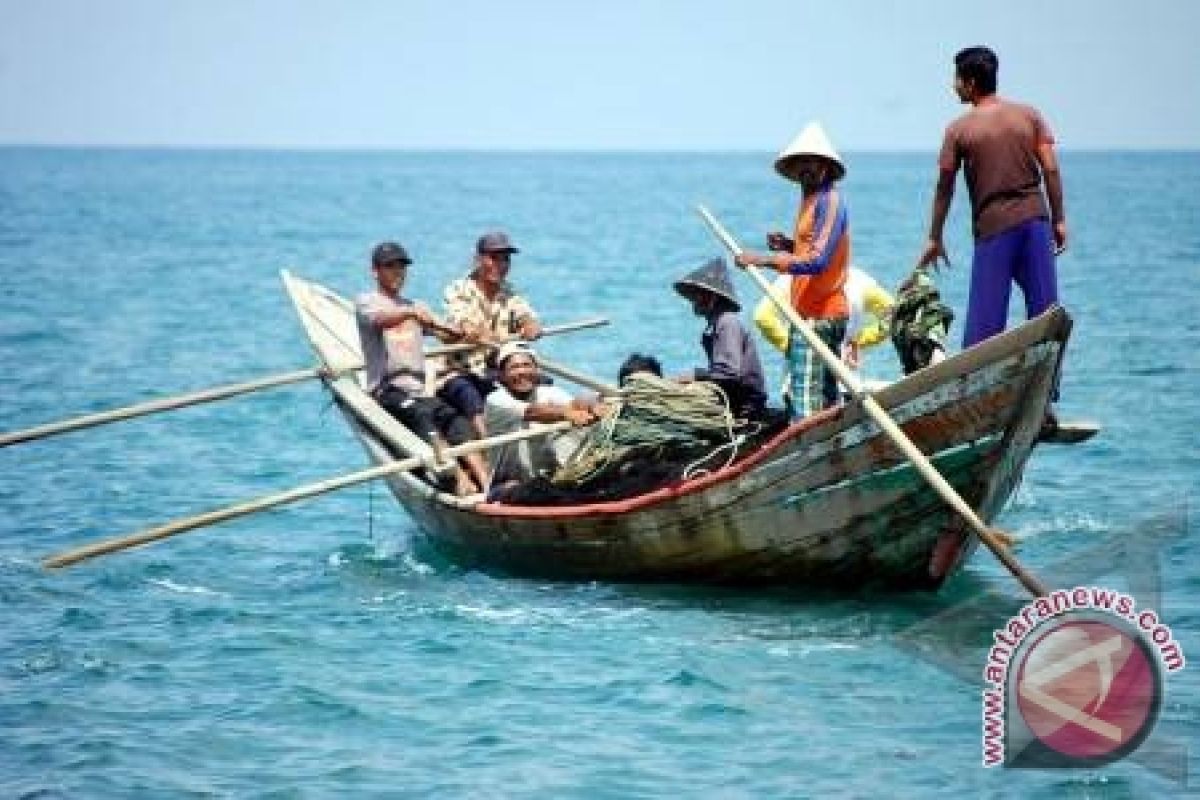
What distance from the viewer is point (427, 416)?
12.1 metres

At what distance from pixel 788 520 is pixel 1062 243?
73.4 inches

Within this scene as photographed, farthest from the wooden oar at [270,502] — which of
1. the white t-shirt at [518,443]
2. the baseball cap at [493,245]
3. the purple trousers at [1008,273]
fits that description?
the purple trousers at [1008,273]

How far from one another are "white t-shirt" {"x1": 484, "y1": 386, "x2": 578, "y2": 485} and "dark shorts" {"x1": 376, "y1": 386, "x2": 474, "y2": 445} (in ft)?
1.11

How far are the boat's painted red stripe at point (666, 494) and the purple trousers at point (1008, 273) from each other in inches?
34.4

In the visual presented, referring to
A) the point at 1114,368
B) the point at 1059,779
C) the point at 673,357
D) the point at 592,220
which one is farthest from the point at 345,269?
the point at 1059,779

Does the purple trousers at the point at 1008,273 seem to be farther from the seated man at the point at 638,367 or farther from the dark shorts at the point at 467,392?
the dark shorts at the point at 467,392

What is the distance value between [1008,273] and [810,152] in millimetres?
1128

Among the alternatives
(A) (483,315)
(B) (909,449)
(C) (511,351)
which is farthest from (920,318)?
(A) (483,315)

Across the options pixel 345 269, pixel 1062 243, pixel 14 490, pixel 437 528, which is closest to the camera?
pixel 1062 243

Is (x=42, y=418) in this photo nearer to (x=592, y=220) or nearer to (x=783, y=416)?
(x=783, y=416)

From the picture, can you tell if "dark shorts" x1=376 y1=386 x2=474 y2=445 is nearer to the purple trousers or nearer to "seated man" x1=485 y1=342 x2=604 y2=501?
"seated man" x1=485 y1=342 x2=604 y2=501

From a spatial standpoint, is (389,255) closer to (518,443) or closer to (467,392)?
(467,392)

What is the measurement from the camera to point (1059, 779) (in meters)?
8.43

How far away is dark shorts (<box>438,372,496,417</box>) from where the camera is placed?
468 inches
